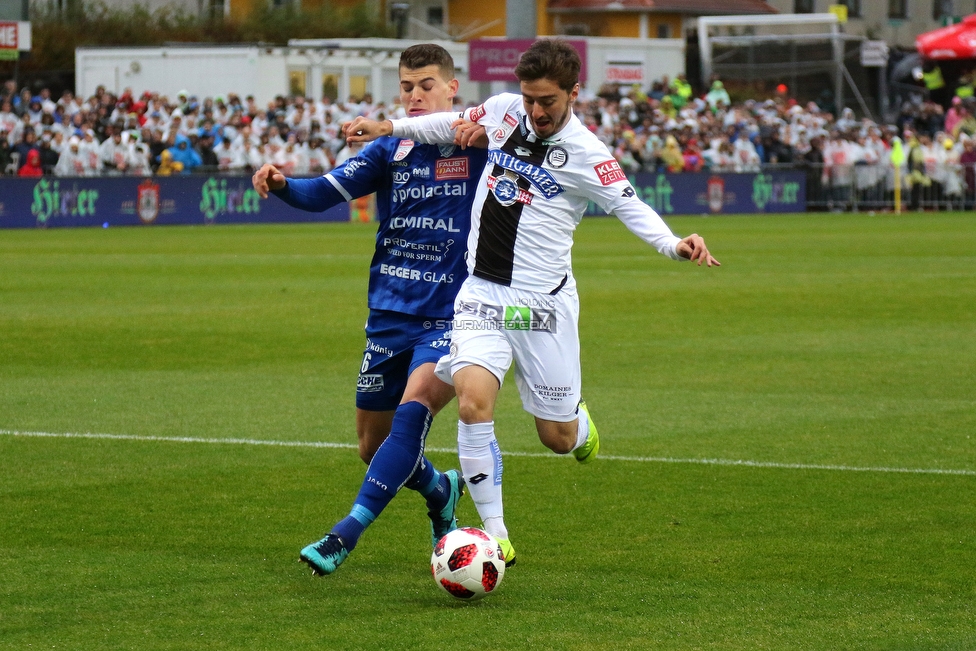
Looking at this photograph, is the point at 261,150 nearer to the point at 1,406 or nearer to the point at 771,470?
the point at 1,406

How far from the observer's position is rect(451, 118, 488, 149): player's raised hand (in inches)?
244

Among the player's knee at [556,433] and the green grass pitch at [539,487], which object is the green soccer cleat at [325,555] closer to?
the green grass pitch at [539,487]

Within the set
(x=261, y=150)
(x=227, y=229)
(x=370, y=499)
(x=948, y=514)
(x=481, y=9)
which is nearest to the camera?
(x=370, y=499)

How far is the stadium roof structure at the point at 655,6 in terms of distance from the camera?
59250 millimetres

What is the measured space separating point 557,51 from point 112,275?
15025 millimetres

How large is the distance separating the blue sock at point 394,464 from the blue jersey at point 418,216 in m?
0.49

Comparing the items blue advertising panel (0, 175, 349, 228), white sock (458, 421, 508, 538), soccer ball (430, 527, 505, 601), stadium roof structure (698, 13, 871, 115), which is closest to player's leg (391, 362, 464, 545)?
white sock (458, 421, 508, 538)

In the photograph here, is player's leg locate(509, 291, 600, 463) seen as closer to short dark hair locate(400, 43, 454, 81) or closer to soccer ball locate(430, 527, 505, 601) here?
soccer ball locate(430, 527, 505, 601)

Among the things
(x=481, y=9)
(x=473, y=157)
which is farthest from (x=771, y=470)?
(x=481, y=9)

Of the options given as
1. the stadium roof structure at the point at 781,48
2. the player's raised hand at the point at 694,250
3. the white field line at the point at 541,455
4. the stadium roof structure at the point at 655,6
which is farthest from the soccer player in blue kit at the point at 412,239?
the stadium roof structure at the point at 655,6

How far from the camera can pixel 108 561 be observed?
6055 millimetres

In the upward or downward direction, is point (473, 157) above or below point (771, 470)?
above

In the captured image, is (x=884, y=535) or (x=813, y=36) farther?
(x=813, y=36)

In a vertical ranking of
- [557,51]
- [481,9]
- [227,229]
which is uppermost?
[481,9]
